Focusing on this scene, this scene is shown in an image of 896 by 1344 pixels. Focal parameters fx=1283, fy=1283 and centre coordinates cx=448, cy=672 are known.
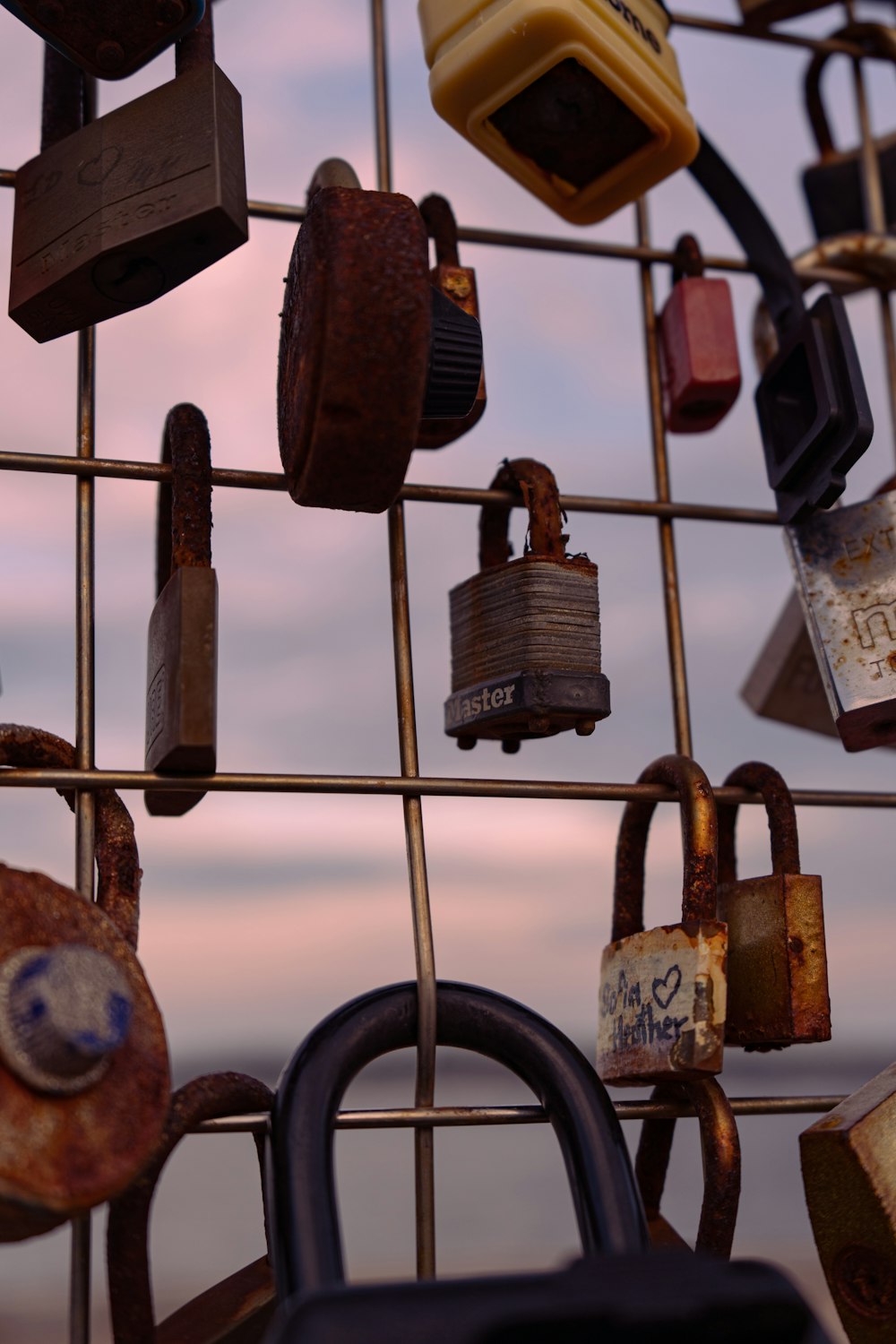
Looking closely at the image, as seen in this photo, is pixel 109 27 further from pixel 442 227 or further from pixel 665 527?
pixel 665 527

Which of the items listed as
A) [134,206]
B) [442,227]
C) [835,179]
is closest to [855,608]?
[442,227]

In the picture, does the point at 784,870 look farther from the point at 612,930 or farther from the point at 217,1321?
the point at 217,1321

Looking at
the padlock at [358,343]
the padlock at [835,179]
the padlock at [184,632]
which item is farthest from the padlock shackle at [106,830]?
the padlock at [835,179]

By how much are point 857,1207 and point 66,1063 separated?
0.38m

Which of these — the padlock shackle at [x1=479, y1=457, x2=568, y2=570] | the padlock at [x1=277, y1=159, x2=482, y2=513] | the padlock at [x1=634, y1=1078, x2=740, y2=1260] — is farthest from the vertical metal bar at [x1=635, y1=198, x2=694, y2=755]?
the padlock at [x1=277, y1=159, x2=482, y2=513]

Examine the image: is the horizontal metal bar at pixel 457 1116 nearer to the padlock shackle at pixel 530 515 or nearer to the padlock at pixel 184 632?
the padlock at pixel 184 632

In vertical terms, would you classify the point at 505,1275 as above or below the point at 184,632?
below

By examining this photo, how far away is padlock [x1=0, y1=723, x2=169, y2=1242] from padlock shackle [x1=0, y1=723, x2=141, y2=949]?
0.06 m

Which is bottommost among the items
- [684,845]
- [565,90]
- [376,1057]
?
[376,1057]

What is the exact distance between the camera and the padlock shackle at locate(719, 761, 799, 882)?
771 millimetres

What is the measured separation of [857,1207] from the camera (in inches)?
24.4

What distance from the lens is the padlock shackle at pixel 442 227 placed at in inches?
33.5

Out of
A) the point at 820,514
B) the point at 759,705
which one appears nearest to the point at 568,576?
the point at 820,514

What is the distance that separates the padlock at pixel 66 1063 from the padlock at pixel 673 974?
0.27m
